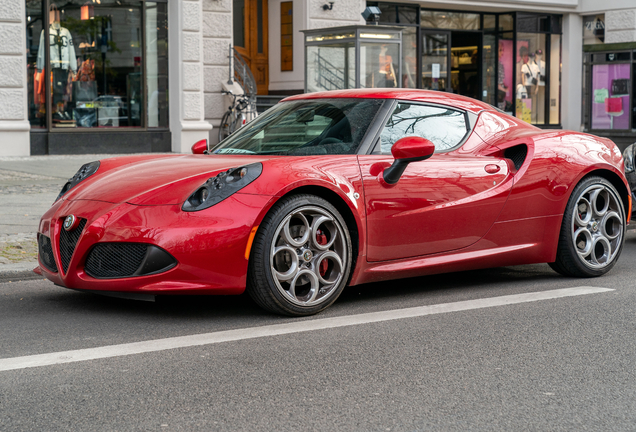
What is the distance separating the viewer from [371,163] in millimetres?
4840

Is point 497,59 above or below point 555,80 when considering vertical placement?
above

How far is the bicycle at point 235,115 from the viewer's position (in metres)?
17.2

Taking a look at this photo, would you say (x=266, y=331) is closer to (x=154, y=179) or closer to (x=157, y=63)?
(x=154, y=179)

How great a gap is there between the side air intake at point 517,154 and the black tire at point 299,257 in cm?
143

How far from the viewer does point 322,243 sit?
4.64 metres

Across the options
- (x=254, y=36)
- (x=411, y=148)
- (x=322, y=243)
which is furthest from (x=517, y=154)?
(x=254, y=36)

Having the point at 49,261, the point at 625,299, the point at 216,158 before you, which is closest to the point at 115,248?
the point at 49,261

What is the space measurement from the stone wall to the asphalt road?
33.7ft

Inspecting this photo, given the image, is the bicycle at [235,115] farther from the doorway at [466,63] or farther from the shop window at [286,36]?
the doorway at [466,63]

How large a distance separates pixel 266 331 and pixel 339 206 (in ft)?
2.80

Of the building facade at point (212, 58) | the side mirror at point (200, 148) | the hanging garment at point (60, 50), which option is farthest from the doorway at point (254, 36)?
the side mirror at point (200, 148)

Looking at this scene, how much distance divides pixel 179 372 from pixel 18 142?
12.3 meters

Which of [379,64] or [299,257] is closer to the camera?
[299,257]

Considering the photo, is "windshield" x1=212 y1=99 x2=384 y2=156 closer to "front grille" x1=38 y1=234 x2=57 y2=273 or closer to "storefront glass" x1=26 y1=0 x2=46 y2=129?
"front grille" x1=38 y1=234 x2=57 y2=273
